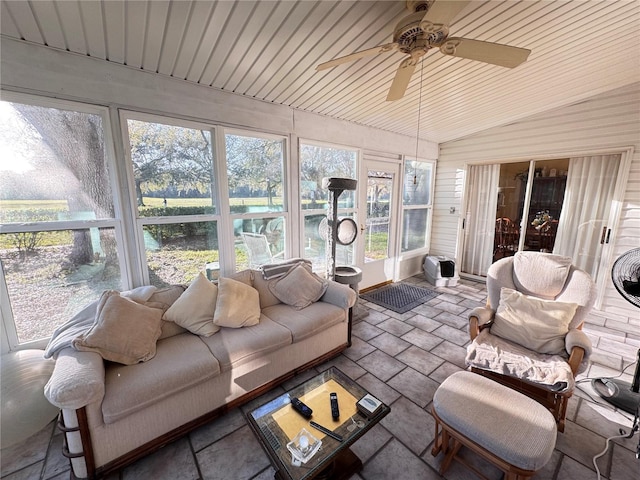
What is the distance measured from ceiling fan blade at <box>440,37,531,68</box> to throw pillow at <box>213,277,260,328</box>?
2.25 m

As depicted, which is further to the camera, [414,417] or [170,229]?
[170,229]

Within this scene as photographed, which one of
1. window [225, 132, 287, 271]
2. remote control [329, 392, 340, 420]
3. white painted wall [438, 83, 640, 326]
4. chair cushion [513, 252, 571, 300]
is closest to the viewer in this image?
remote control [329, 392, 340, 420]

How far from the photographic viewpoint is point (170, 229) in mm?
2445

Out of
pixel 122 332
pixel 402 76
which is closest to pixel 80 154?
pixel 122 332

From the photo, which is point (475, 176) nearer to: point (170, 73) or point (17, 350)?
point (170, 73)

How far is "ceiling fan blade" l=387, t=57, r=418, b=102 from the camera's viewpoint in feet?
5.53

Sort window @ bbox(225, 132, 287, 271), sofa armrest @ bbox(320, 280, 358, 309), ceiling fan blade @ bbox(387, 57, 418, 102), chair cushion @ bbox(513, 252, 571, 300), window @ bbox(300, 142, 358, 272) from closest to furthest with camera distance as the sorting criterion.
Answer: ceiling fan blade @ bbox(387, 57, 418, 102), chair cushion @ bbox(513, 252, 571, 300), sofa armrest @ bbox(320, 280, 358, 309), window @ bbox(225, 132, 287, 271), window @ bbox(300, 142, 358, 272)

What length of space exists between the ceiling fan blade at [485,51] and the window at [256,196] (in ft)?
6.26

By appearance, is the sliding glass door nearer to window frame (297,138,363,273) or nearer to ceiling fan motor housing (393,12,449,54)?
window frame (297,138,363,273)

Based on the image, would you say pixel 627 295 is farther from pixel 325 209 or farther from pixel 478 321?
pixel 325 209

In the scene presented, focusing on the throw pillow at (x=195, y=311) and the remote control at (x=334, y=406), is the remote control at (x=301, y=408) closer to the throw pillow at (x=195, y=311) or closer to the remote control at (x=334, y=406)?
the remote control at (x=334, y=406)

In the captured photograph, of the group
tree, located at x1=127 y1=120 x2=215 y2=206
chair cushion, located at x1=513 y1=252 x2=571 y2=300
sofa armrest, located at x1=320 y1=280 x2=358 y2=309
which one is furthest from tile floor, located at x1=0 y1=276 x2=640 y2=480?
tree, located at x1=127 y1=120 x2=215 y2=206

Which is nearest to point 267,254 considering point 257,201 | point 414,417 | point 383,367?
point 257,201

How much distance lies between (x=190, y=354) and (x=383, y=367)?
5.34 feet
